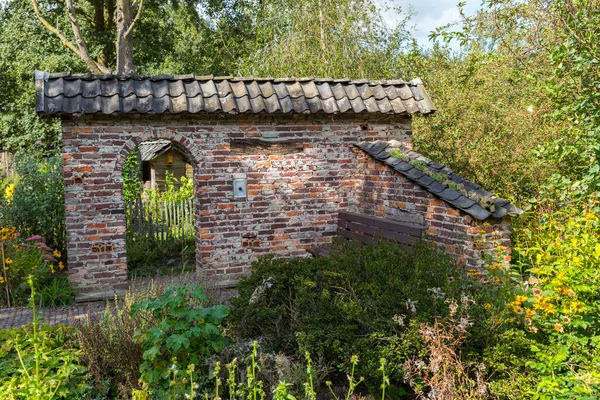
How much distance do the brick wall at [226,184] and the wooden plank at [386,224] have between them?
51 centimetres

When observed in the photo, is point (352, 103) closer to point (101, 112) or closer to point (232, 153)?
point (232, 153)

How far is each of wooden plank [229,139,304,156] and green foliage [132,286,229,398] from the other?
12.0 feet

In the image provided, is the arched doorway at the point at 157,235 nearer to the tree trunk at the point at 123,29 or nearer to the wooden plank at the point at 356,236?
the wooden plank at the point at 356,236

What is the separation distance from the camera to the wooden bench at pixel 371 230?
21.2 ft

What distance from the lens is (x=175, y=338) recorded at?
368 centimetres

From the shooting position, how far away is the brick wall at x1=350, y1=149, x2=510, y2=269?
5723 millimetres

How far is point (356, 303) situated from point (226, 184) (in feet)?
12.0

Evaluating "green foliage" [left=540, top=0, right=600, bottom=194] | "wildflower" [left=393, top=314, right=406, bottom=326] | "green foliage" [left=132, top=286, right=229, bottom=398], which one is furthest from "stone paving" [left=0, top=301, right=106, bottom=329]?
"green foliage" [left=540, top=0, right=600, bottom=194]

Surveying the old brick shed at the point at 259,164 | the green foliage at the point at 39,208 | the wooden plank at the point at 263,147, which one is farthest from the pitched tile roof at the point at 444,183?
the green foliage at the point at 39,208

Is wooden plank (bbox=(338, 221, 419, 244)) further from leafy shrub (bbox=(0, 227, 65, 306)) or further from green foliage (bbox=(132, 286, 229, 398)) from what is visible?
leafy shrub (bbox=(0, 227, 65, 306))

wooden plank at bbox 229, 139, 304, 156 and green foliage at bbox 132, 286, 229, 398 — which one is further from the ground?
wooden plank at bbox 229, 139, 304, 156

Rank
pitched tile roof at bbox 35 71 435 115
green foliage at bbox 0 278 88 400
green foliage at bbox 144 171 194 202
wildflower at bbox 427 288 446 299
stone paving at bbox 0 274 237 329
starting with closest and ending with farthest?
1. green foliage at bbox 0 278 88 400
2. wildflower at bbox 427 288 446 299
3. stone paving at bbox 0 274 237 329
4. pitched tile roof at bbox 35 71 435 115
5. green foliage at bbox 144 171 194 202

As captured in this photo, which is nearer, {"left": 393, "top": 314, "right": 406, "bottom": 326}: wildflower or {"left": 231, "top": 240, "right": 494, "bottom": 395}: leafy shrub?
{"left": 393, "top": 314, "right": 406, "bottom": 326}: wildflower

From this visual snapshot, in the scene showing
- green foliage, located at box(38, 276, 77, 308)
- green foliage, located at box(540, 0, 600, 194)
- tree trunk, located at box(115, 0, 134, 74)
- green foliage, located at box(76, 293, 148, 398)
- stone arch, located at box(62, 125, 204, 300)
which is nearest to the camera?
green foliage, located at box(76, 293, 148, 398)
